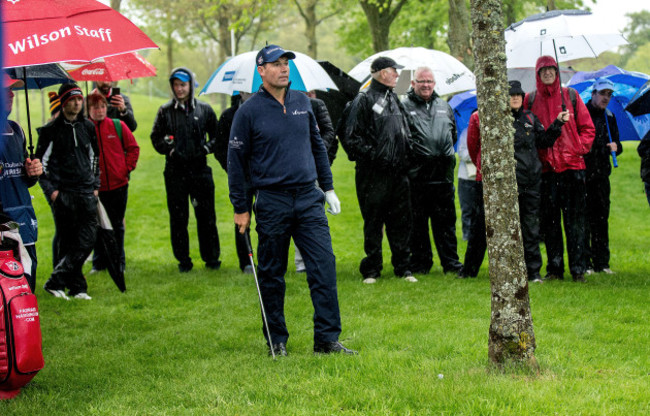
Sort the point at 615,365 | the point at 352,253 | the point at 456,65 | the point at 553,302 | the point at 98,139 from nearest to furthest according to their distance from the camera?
the point at 615,365 < the point at 553,302 < the point at 98,139 < the point at 456,65 < the point at 352,253

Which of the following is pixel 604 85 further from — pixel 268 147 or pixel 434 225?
pixel 268 147

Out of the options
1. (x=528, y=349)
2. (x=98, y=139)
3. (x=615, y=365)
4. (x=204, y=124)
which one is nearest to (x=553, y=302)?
(x=615, y=365)

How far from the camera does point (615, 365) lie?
5.57 meters

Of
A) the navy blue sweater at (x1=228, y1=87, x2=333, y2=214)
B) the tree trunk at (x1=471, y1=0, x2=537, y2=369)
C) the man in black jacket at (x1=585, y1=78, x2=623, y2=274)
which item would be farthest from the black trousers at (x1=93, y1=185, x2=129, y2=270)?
the tree trunk at (x1=471, y1=0, x2=537, y2=369)

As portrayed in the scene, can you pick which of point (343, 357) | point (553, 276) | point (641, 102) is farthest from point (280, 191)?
point (641, 102)

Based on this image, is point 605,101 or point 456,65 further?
point 456,65

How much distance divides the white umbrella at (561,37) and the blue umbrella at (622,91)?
1.09 metres

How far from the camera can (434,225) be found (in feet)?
34.1

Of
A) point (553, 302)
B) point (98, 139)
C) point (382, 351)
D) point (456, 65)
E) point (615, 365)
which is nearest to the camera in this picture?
point (615, 365)

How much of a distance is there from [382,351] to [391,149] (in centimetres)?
385

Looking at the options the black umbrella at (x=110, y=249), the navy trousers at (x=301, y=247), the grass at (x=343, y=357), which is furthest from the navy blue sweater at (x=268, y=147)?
the black umbrella at (x=110, y=249)

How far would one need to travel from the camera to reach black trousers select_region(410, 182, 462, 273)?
33.4ft

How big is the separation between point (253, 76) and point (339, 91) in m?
3.08

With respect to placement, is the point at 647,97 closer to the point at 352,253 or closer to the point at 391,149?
the point at 391,149
